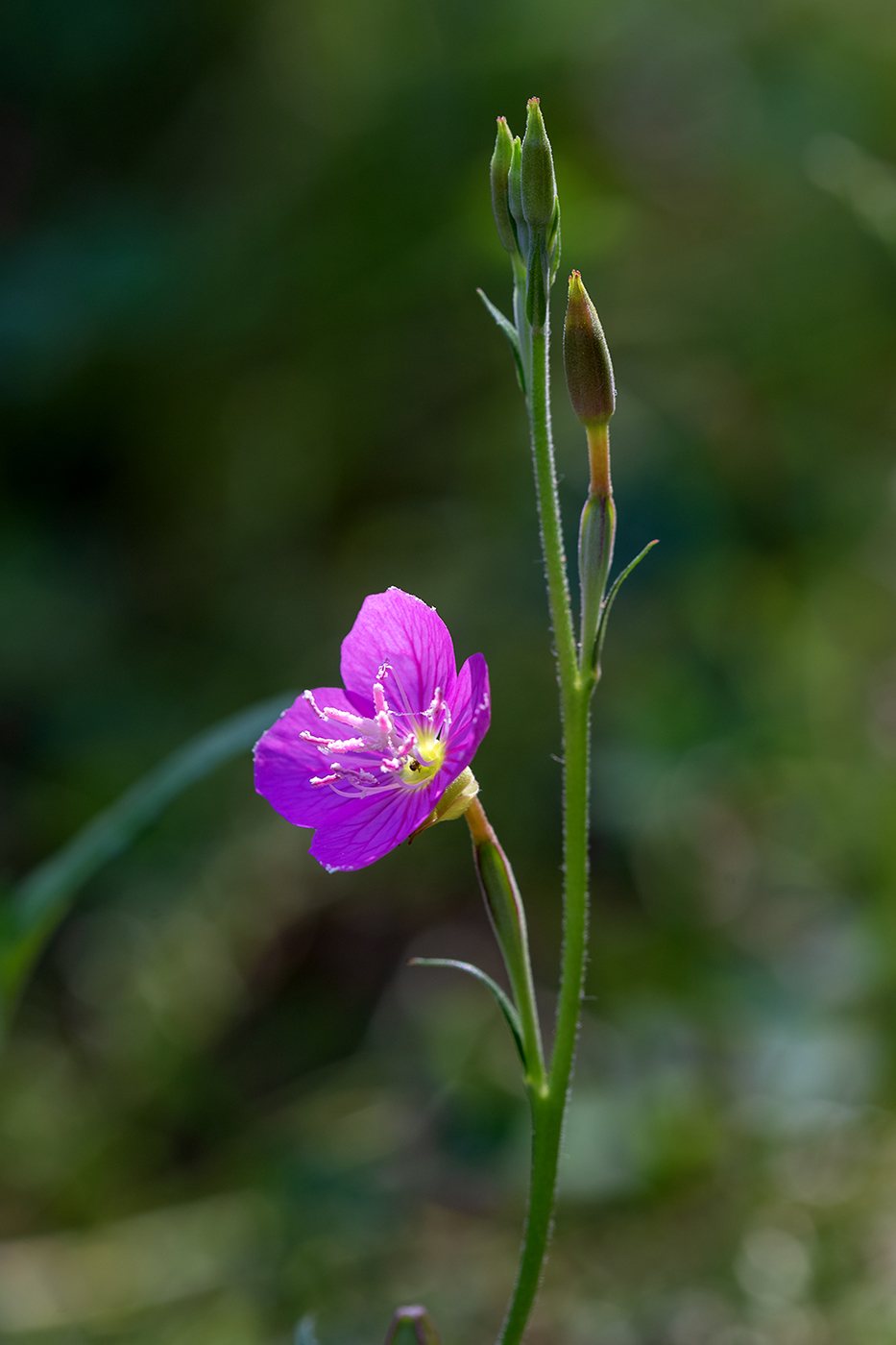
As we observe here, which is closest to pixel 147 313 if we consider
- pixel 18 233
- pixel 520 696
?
pixel 18 233

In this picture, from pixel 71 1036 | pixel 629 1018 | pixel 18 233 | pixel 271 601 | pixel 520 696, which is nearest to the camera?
pixel 629 1018

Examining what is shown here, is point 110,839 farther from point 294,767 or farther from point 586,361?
point 586,361

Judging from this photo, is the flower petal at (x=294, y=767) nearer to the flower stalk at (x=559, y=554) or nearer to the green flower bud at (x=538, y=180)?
the flower stalk at (x=559, y=554)

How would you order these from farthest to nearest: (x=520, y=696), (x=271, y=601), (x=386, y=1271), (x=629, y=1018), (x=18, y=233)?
1. (x=18, y=233)
2. (x=271, y=601)
3. (x=520, y=696)
4. (x=629, y=1018)
5. (x=386, y=1271)

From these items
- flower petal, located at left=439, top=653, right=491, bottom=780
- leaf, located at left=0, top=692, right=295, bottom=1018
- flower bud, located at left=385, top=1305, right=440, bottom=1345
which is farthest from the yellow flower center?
flower bud, located at left=385, top=1305, right=440, bottom=1345

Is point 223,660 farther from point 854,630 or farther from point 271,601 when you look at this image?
point 854,630

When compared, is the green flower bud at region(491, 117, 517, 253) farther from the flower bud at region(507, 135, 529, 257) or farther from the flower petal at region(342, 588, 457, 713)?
the flower petal at region(342, 588, 457, 713)
